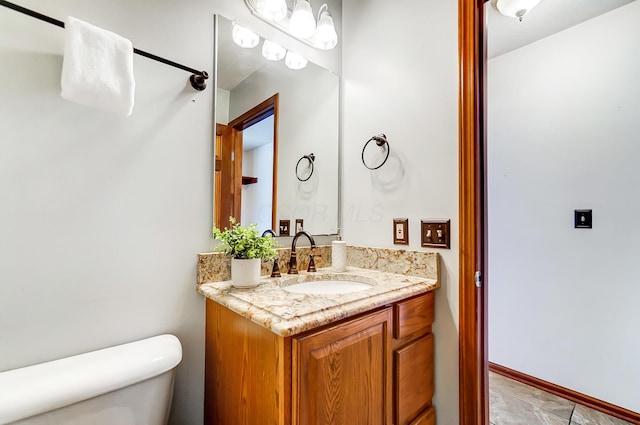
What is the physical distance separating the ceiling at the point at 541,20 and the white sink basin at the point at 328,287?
5.10ft

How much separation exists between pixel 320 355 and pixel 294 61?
4.54ft

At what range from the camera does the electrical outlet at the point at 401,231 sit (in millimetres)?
1309

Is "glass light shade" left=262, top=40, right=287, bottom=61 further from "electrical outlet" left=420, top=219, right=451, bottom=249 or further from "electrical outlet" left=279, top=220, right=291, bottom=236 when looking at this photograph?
"electrical outlet" left=420, top=219, right=451, bottom=249

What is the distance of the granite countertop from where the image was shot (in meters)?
0.70

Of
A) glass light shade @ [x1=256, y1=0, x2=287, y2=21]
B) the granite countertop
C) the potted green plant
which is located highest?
glass light shade @ [x1=256, y1=0, x2=287, y2=21]

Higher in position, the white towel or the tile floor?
the white towel

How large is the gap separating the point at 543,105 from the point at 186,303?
243 centimetres

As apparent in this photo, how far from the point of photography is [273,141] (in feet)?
4.50

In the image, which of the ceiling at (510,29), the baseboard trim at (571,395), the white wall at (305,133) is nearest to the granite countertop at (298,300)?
the white wall at (305,133)

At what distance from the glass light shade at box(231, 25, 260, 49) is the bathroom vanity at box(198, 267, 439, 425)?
3.40 feet

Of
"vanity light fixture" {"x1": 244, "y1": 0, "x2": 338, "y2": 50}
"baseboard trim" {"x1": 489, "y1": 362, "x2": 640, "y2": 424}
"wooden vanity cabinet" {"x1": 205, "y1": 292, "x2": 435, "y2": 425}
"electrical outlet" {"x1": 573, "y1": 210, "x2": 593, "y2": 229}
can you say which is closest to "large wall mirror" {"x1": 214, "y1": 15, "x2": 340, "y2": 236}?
"vanity light fixture" {"x1": 244, "y1": 0, "x2": 338, "y2": 50}

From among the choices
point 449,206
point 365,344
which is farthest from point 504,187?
point 365,344

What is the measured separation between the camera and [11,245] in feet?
2.42

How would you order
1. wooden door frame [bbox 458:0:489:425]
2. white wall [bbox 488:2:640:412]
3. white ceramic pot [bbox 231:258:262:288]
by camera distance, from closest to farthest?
white ceramic pot [bbox 231:258:262:288]
wooden door frame [bbox 458:0:489:425]
white wall [bbox 488:2:640:412]
